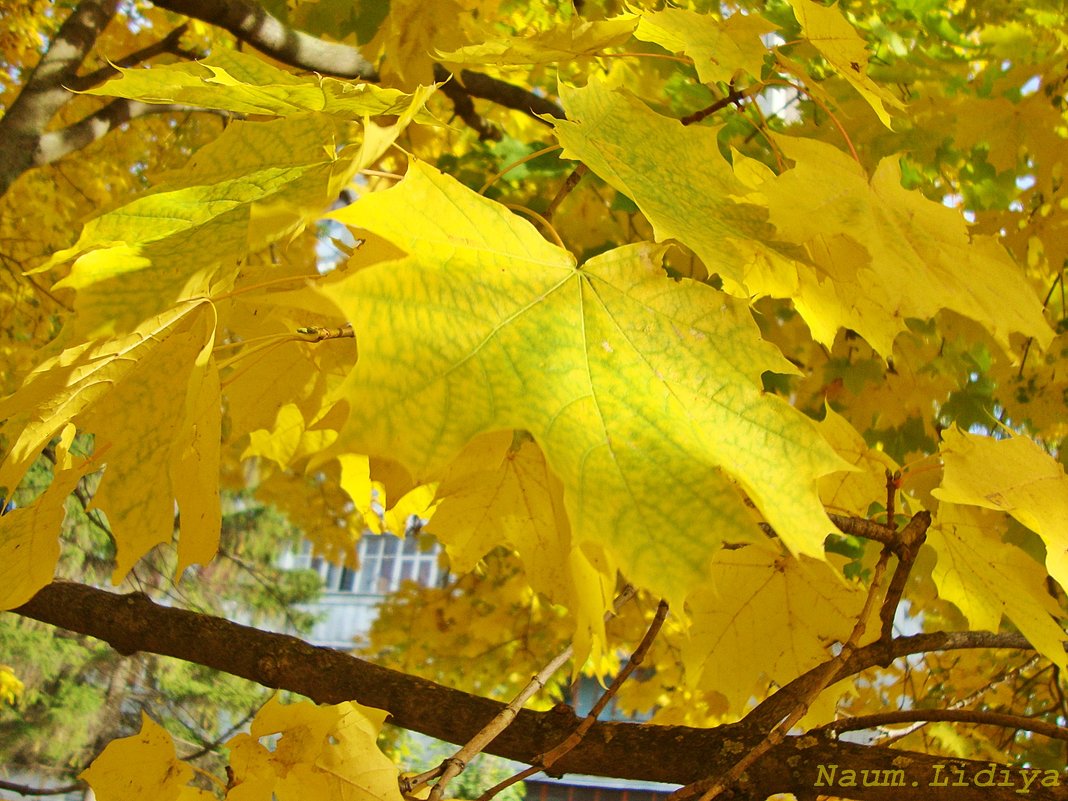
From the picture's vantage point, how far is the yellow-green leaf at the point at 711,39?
68cm

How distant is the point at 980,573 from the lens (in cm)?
78

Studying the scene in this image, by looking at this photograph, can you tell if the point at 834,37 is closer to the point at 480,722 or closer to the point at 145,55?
the point at 480,722

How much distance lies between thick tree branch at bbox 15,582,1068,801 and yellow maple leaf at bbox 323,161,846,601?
36cm

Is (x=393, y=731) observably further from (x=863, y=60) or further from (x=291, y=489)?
(x=863, y=60)

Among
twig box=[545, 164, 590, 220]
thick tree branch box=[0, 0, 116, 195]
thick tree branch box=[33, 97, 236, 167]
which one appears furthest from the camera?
thick tree branch box=[33, 97, 236, 167]

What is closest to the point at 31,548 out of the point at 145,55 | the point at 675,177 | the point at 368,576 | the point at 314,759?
the point at 314,759

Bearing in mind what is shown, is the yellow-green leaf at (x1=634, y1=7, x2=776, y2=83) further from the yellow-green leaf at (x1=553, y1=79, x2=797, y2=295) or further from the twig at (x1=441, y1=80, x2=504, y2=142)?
the twig at (x1=441, y1=80, x2=504, y2=142)

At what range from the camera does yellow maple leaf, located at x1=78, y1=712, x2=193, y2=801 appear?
69 cm

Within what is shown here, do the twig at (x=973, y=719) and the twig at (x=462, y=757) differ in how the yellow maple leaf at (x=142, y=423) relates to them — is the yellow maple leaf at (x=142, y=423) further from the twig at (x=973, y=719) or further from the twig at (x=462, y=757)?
the twig at (x=973, y=719)

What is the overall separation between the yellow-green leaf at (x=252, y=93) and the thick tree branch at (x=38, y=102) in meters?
1.39

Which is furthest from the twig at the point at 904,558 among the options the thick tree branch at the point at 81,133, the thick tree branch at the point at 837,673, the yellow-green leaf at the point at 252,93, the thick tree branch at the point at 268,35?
the thick tree branch at the point at 81,133

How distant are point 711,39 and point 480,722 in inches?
23.3

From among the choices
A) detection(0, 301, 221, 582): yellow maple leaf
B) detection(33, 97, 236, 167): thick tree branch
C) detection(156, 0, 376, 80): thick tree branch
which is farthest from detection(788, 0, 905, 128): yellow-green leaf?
detection(33, 97, 236, 167): thick tree branch

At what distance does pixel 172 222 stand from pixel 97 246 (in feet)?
0.15
